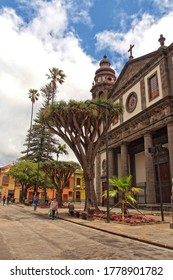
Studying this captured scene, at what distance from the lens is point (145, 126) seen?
978 inches

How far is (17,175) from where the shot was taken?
37.2 metres

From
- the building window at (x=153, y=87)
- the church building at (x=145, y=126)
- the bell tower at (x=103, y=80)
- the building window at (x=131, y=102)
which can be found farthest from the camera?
the bell tower at (x=103, y=80)

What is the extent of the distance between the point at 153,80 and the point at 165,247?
21094mm

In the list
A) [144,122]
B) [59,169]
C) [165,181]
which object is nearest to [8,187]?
[59,169]

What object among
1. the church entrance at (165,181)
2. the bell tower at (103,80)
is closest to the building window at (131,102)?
the church entrance at (165,181)

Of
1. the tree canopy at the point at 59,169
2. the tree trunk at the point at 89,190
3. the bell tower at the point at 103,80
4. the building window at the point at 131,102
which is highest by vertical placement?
the bell tower at the point at 103,80

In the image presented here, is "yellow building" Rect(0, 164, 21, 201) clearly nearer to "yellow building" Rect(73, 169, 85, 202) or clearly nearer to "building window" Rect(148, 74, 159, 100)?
"yellow building" Rect(73, 169, 85, 202)

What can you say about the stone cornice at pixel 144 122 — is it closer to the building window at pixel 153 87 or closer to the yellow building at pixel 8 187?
the building window at pixel 153 87

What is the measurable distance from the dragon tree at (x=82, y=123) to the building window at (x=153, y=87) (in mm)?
6821

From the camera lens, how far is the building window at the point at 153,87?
24469 mm

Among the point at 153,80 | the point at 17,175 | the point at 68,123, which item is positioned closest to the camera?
the point at 68,123

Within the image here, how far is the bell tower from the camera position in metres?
37.5
